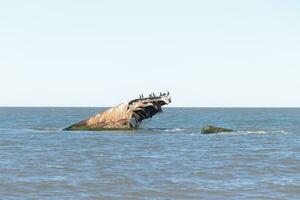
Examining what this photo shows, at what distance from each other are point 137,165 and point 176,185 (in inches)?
261

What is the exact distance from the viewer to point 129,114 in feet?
181

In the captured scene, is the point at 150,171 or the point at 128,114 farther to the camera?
the point at 128,114

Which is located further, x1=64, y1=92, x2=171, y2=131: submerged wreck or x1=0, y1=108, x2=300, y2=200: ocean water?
x1=64, y1=92, x2=171, y2=131: submerged wreck


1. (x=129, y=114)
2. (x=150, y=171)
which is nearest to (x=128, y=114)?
(x=129, y=114)

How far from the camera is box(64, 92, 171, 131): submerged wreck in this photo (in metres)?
54.0

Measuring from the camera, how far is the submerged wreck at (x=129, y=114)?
54.0 m

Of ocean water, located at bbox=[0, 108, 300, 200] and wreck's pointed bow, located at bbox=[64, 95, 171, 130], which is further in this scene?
→ wreck's pointed bow, located at bbox=[64, 95, 171, 130]

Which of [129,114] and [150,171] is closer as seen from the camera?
[150,171]

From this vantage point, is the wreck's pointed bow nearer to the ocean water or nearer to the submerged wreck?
the submerged wreck

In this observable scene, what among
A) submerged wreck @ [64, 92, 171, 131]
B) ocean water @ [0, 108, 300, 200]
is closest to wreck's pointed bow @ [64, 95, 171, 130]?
submerged wreck @ [64, 92, 171, 131]

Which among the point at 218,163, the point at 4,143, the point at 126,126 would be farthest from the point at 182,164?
the point at 126,126

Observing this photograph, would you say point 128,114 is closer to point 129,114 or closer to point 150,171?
point 129,114

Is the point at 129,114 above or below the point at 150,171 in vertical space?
above

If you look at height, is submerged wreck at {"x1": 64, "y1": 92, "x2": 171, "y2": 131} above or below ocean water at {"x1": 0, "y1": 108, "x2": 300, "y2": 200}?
above
